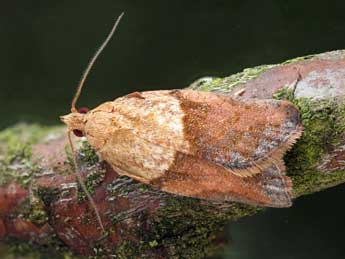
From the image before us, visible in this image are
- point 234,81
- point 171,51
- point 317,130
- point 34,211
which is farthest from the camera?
point 171,51

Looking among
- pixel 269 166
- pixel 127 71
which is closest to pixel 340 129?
pixel 269 166

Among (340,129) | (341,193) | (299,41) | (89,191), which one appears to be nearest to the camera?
(340,129)

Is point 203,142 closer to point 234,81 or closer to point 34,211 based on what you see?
point 234,81

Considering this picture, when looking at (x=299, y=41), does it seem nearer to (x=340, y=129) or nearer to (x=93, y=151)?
(x=340, y=129)

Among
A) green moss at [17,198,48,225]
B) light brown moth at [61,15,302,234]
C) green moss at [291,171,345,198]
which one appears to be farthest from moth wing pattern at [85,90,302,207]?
green moss at [17,198,48,225]

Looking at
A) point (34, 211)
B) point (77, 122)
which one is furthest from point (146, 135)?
point (34, 211)
